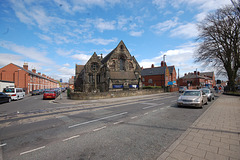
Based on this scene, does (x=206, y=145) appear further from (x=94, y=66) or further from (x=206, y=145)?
(x=94, y=66)

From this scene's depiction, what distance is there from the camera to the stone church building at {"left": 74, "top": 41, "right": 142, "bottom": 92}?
3052 cm

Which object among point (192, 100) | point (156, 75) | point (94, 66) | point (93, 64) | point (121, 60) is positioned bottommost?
point (192, 100)

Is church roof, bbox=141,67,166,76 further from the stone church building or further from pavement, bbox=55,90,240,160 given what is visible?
pavement, bbox=55,90,240,160

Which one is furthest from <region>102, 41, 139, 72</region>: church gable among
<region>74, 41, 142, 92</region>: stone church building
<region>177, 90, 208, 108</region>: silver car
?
<region>177, 90, 208, 108</region>: silver car

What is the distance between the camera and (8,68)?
4184cm

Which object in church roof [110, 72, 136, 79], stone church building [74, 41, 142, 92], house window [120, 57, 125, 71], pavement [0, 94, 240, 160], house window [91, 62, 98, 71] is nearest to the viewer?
pavement [0, 94, 240, 160]

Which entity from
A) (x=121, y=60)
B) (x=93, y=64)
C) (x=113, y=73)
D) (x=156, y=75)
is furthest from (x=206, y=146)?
(x=156, y=75)

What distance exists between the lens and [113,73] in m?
32.6

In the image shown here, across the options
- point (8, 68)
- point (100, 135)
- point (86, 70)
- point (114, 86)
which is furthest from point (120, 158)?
point (8, 68)

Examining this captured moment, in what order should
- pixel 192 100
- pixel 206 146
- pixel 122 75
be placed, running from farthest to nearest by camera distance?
pixel 122 75
pixel 192 100
pixel 206 146

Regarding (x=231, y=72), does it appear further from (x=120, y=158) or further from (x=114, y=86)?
(x=120, y=158)

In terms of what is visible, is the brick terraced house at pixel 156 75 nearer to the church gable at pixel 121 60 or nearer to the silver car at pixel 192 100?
the church gable at pixel 121 60

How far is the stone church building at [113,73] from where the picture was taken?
30516 millimetres

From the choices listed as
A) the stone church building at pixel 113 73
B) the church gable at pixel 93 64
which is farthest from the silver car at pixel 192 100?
the church gable at pixel 93 64
